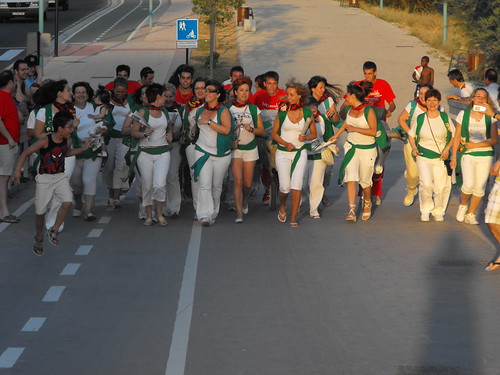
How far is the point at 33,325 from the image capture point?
9.73 m

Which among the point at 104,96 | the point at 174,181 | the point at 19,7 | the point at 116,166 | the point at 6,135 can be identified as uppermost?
the point at 104,96

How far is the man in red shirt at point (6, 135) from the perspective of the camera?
47.3 ft

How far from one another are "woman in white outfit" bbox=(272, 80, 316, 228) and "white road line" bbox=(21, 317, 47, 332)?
5217 mm

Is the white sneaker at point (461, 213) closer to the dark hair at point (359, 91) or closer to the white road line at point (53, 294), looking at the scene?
the dark hair at point (359, 91)

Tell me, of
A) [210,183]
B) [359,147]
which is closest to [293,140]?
[359,147]

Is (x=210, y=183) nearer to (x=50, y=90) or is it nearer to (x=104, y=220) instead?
(x=104, y=220)

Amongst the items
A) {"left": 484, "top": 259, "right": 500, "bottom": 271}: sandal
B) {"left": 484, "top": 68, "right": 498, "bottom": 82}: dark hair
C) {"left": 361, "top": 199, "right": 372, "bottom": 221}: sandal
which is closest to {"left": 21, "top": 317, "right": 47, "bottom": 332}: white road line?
{"left": 484, "top": 259, "right": 500, "bottom": 271}: sandal

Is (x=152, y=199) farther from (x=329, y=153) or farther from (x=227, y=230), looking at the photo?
(x=329, y=153)

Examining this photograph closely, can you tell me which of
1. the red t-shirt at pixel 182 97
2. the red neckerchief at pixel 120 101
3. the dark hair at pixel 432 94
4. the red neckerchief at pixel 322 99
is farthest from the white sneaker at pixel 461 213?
the red neckerchief at pixel 120 101

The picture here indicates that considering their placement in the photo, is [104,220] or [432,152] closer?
[432,152]

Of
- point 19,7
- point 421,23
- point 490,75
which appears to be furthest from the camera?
point 421,23

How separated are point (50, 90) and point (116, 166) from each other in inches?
66.4

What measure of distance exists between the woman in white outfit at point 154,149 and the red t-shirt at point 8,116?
158 centimetres

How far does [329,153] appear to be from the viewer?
49.0 ft
